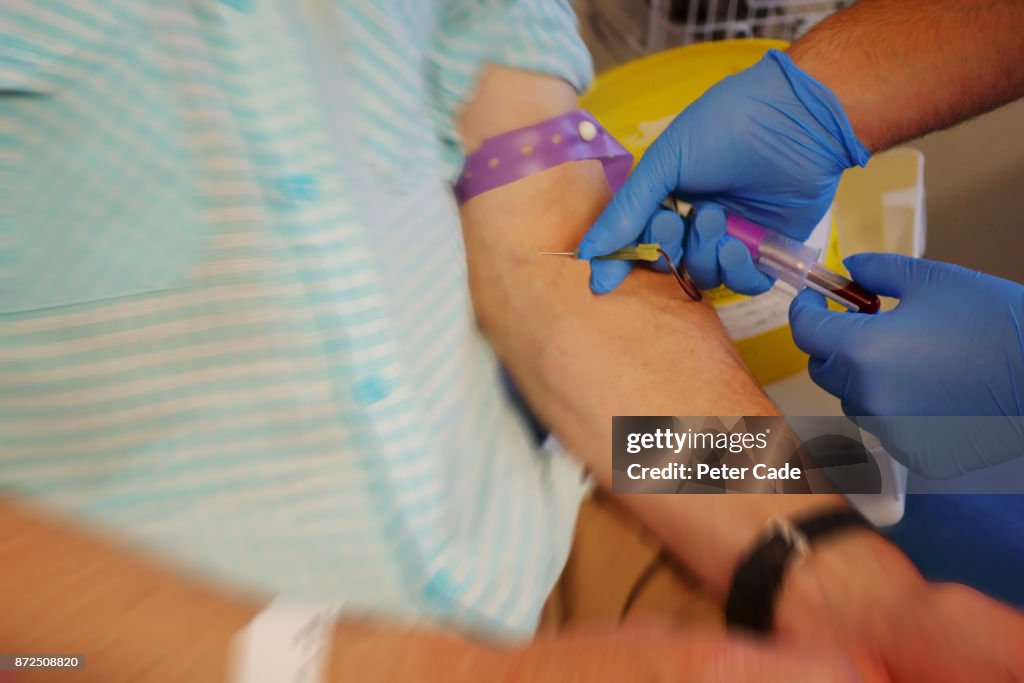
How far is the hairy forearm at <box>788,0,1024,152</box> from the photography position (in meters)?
0.71

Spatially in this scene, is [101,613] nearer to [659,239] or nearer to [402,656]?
[402,656]

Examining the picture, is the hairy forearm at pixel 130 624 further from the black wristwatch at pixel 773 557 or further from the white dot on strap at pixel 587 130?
the white dot on strap at pixel 587 130

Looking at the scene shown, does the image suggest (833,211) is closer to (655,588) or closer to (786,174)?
(786,174)

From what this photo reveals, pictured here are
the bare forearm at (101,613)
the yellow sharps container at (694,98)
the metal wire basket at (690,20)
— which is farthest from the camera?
the metal wire basket at (690,20)

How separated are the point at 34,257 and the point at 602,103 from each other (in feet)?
3.13

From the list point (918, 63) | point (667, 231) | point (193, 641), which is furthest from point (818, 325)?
point (193, 641)

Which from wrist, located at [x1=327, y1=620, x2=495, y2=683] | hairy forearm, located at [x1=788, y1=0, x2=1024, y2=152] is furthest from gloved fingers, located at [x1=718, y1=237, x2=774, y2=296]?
wrist, located at [x1=327, y1=620, x2=495, y2=683]

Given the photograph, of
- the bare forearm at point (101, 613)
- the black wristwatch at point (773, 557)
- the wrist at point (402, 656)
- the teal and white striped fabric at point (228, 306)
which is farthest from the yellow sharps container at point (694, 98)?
the bare forearm at point (101, 613)

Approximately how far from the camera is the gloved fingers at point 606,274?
0.73 meters

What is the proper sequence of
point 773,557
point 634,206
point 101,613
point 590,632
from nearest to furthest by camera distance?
point 101,613
point 590,632
point 773,557
point 634,206

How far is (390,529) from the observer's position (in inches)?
22.8

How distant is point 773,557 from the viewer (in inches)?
24.5

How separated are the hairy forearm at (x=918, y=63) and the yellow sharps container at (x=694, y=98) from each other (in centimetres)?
23

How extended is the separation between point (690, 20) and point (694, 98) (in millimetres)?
466
